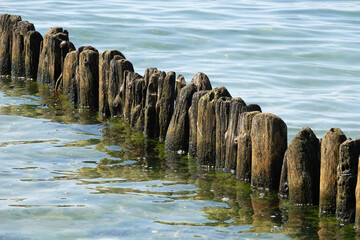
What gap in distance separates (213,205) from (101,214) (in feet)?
4.21

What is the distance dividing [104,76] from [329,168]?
502cm

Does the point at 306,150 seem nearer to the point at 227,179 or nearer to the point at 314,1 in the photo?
the point at 227,179

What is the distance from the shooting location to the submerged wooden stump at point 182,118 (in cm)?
868

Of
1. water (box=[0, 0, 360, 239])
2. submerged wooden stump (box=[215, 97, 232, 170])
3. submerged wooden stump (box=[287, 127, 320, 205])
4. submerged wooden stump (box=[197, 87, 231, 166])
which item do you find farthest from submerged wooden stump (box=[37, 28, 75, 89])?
submerged wooden stump (box=[287, 127, 320, 205])

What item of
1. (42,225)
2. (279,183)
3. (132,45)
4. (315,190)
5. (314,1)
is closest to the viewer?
(42,225)

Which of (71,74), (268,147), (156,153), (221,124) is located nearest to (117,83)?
(71,74)

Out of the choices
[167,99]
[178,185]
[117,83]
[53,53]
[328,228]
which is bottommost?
[328,228]

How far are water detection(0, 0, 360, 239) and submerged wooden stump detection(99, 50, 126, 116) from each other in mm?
358

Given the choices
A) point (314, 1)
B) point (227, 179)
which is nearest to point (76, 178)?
point (227, 179)

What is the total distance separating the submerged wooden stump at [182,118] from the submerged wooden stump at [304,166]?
7.05 ft

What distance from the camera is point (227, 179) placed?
311 inches

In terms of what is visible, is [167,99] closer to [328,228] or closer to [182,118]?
[182,118]

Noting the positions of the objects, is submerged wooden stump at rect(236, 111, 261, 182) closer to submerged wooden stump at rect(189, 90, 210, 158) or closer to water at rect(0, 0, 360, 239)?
water at rect(0, 0, 360, 239)

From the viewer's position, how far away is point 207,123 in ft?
26.8
